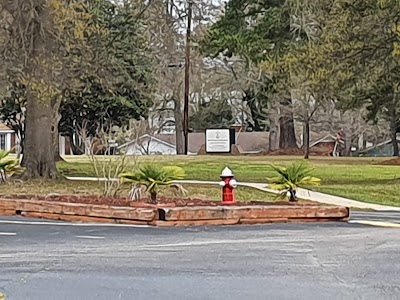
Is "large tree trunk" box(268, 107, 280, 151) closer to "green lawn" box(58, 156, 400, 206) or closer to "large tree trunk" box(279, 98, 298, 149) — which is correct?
"large tree trunk" box(279, 98, 298, 149)

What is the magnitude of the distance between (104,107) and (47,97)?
53.7 ft

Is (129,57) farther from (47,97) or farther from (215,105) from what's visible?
(215,105)

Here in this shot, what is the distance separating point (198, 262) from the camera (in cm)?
948

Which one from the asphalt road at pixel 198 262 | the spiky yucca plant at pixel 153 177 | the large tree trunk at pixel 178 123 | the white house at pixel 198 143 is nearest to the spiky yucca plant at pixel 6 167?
the spiky yucca plant at pixel 153 177

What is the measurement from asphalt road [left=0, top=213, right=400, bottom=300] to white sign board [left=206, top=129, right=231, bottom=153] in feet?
93.5

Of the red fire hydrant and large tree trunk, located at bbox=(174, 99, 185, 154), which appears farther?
large tree trunk, located at bbox=(174, 99, 185, 154)

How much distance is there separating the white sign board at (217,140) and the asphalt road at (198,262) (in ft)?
93.5

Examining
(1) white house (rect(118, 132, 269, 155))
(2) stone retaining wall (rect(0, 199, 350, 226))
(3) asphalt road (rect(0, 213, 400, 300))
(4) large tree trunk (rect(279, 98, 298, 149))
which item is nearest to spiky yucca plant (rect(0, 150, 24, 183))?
(2) stone retaining wall (rect(0, 199, 350, 226))

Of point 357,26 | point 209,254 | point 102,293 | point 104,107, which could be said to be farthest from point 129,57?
point 102,293

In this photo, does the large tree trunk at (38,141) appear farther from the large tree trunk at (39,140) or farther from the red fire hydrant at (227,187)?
the red fire hydrant at (227,187)

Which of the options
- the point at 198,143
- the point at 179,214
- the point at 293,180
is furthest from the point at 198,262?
the point at 198,143

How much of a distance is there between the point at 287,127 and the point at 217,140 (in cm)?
610

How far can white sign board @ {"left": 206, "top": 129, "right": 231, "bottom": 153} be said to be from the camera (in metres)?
42.1

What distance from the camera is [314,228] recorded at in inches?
526
